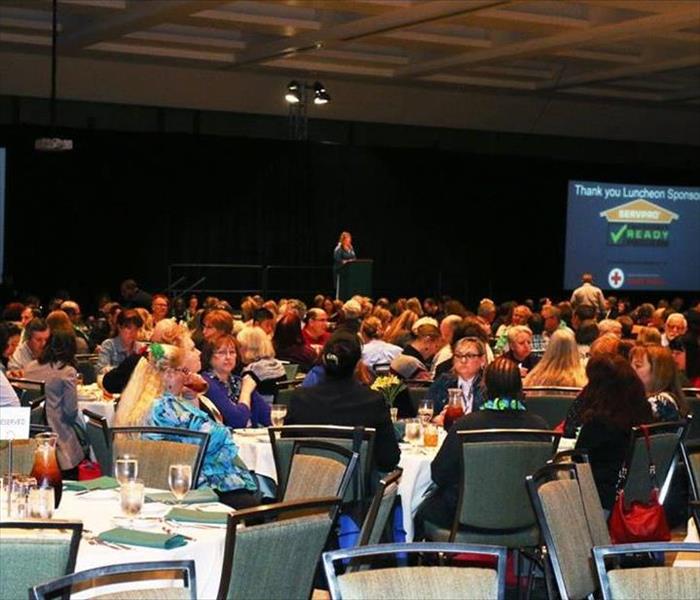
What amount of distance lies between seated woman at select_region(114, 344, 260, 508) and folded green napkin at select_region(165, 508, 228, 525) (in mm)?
1044

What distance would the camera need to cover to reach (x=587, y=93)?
25.2 m

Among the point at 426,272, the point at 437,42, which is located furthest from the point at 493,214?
the point at 437,42

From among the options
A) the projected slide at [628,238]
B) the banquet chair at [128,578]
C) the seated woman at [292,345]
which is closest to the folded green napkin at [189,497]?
the banquet chair at [128,578]

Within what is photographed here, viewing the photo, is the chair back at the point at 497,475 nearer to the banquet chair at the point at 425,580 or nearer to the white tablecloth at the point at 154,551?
the white tablecloth at the point at 154,551

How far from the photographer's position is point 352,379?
21.5 feet

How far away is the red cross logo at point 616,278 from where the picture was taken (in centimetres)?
2533

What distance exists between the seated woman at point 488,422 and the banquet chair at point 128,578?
9.19ft

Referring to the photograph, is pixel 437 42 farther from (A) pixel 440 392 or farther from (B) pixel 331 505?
(B) pixel 331 505

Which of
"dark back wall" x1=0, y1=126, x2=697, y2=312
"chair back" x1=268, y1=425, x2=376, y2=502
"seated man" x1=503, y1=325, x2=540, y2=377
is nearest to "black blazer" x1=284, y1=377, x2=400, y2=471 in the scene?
"chair back" x1=268, y1=425, x2=376, y2=502

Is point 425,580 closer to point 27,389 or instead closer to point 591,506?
point 591,506

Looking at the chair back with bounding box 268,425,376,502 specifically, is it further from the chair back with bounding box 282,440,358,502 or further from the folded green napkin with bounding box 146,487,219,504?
the folded green napkin with bounding box 146,487,219,504

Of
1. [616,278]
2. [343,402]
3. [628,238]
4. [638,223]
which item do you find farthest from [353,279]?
[343,402]

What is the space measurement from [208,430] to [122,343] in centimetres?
473

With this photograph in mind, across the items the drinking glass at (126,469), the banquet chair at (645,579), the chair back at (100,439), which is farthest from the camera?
the chair back at (100,439)
